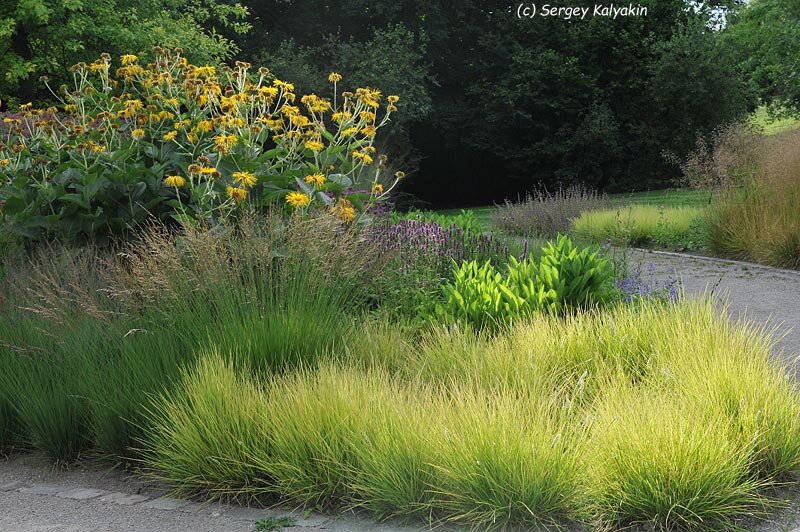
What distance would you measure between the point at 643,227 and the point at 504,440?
9.81m

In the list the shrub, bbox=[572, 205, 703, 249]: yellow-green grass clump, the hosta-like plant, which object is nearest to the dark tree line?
the shrub

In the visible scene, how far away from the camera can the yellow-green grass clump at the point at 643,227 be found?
1180cm

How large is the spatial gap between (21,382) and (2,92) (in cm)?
1775

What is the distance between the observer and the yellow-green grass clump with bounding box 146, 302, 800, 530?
325cm

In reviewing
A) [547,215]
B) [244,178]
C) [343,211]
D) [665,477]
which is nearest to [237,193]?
[244,178]

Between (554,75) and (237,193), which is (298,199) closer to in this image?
(237,193)

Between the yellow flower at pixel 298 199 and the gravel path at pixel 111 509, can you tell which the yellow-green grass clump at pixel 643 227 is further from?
the gravel path at pixel 111 509

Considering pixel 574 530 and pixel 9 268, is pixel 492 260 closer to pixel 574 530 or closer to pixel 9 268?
pixel 9 268

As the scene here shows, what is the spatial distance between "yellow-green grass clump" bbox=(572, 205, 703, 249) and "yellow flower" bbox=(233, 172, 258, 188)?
685 centimetres

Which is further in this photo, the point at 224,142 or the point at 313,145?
the point at 313,145

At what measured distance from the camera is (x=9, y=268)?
19.1 ft

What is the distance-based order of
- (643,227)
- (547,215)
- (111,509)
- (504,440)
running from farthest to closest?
1. (547,215)
2. (643,227)
3. (111,509)
4. (504,440)

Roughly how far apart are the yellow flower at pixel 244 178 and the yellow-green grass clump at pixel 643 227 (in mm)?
6851

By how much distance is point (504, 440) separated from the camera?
327 cm
